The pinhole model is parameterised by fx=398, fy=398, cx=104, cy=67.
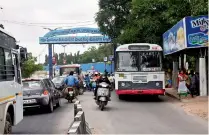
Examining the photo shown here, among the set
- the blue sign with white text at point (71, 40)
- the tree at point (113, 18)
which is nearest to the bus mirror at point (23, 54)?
the tree at point (113, 18)

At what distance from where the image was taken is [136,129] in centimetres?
1047

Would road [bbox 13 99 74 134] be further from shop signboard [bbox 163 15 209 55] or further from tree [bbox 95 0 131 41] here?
tree [bbox 95 0 131 41]

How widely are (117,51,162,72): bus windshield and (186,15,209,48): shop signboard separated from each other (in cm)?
204

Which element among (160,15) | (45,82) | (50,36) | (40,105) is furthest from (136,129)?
(50,36)

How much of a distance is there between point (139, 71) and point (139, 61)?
501 mm

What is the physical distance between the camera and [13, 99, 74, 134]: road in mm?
10734

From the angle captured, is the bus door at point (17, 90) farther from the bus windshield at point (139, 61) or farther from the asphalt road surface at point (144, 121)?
the bus windshield at point (139, 61)

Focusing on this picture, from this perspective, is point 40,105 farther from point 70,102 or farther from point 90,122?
point 70,102

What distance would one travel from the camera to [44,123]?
1213cm

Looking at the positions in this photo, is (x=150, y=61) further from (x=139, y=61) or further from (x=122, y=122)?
(x=122, y=122)

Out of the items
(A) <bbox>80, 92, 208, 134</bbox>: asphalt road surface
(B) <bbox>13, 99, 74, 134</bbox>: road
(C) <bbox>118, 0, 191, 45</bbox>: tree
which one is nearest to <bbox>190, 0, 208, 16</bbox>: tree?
(A) <bbox>80, 92, 208, 134</bbox>: asphalt road surface

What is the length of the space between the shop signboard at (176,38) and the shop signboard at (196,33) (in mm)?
260

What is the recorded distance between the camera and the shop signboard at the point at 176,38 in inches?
707

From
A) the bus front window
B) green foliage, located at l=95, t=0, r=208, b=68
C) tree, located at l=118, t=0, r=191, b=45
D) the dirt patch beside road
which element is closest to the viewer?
the dirt patch beside road
